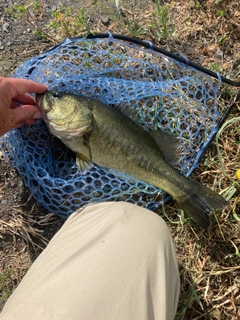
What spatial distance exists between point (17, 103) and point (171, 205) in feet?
5.27

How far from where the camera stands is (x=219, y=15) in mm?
3484

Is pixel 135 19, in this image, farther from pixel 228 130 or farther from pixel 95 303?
pixel 95 303

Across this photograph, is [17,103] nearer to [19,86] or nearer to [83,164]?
[19,86]

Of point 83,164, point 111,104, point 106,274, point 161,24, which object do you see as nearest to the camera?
Answer: point 106,274

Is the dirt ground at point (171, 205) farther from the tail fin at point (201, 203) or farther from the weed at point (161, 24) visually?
the tail fin at point (201, 203)

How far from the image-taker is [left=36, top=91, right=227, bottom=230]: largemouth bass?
2865mm

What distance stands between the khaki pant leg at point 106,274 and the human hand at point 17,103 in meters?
0.93

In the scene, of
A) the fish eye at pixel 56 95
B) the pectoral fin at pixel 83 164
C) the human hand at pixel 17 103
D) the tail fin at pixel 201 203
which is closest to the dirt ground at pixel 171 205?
the tail fin at pixel 201 203

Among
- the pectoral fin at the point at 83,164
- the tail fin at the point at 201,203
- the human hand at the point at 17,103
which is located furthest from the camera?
the pectoral fin at the point at 83,164

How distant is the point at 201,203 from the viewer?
286 cm

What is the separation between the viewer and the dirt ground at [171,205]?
3.14 m

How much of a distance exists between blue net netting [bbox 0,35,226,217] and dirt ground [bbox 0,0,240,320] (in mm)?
192

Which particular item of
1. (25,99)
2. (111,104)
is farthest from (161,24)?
(25,99)

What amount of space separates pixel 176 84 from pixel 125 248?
170cm
